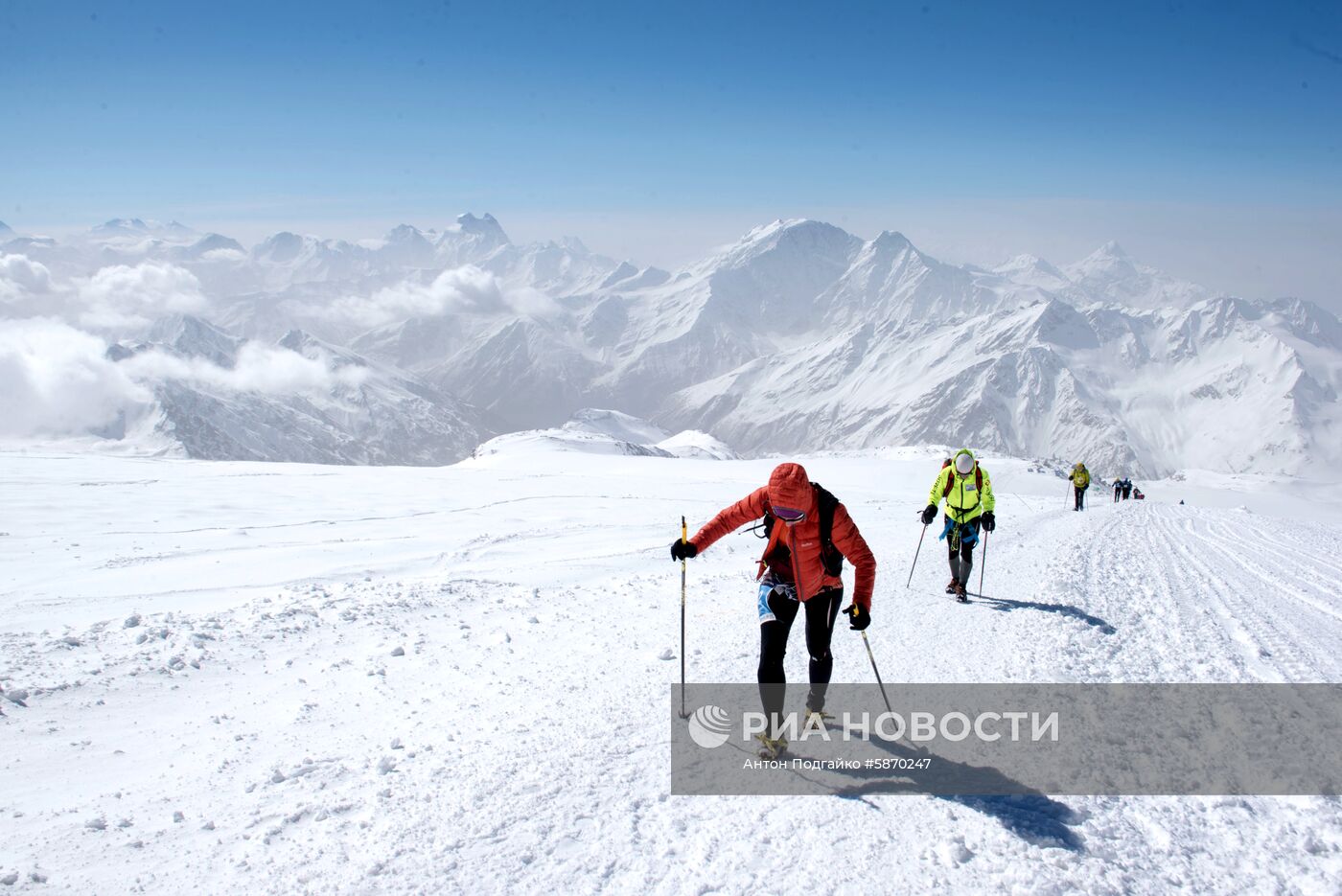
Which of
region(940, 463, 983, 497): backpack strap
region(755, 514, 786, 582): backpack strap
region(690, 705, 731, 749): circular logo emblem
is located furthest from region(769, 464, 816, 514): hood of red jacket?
region(940, 463, 983, 497): backpack strap

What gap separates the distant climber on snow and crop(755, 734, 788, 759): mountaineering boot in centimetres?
1

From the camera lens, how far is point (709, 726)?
633 centimetres

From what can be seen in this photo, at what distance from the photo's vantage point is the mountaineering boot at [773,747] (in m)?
5.65

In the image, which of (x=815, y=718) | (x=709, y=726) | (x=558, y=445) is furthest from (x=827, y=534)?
(x=558, y=445)

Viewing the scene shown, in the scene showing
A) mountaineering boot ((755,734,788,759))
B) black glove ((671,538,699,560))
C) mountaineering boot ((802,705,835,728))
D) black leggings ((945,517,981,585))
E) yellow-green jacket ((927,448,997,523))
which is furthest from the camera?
yellow-green jacket ((927,448,997,523))

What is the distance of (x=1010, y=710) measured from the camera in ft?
21.2

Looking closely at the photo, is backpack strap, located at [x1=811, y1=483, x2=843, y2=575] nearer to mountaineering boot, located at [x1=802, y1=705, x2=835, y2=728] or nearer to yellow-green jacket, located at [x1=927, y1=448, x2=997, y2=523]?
mountaineering boot, located at [x1=802, y1=705, x2=835, y2=728]

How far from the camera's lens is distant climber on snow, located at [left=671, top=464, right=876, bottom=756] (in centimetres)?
584

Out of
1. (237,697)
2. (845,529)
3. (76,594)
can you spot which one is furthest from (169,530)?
(845,529)

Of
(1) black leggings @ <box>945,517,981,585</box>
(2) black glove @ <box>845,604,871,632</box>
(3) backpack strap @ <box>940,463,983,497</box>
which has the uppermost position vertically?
(3) backpack strap @ <box>940,463,983,497</box>

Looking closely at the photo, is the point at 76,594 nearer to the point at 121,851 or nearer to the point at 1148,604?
the point at 121,851

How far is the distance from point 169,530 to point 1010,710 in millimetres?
18936
